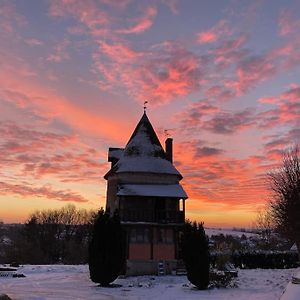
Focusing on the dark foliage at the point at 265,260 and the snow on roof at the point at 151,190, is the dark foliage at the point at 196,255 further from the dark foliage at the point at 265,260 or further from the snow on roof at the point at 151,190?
the dark foliage at the point at 265,260

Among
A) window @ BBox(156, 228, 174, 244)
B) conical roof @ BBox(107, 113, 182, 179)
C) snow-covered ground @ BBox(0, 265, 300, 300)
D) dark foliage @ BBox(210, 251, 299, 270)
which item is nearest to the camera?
snow-covered ground @ BBox(0, 265, 300, 300)

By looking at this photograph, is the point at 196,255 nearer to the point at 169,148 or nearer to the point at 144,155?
the point at 144,155

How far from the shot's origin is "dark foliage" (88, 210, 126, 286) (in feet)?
79.4

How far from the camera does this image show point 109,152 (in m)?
38.9

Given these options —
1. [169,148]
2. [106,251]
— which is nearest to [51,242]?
[169,148]

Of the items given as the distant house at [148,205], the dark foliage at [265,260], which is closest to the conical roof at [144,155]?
the distant house at [148,205]

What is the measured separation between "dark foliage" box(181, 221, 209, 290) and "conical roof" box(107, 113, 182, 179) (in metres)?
10.3

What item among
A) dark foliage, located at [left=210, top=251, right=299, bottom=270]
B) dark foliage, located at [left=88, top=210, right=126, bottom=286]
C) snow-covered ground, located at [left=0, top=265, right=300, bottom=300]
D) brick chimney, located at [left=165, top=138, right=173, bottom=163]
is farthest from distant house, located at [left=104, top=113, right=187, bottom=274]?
dark foliage, located at [left=210, top=251, right=299, bottom=270]

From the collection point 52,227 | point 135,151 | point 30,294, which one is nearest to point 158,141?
point 135,151

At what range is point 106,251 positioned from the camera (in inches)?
966

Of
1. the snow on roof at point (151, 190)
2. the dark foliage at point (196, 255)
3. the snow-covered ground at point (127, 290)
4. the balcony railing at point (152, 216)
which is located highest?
the snow on roof at point (151, 190)

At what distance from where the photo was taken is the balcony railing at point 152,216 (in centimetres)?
3212

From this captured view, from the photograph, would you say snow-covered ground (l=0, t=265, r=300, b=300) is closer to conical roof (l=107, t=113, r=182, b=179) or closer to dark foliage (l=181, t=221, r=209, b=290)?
dark foliage (l=181, t=221, r=209, b=290)

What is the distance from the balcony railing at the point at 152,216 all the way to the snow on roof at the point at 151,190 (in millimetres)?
1303
